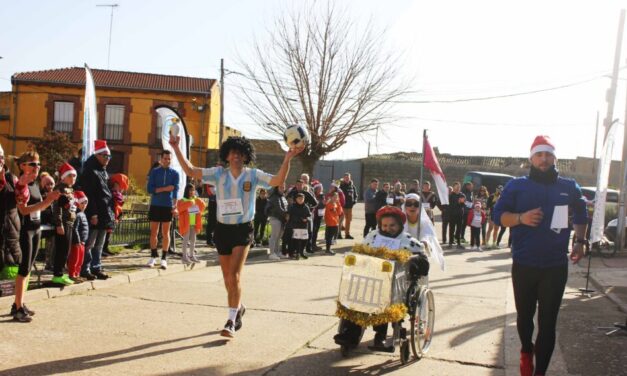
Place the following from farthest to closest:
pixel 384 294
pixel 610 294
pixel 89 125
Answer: pixel 89 125 → pixel 610 294 → pixel 384 294

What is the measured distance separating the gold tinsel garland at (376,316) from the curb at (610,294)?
5.20m

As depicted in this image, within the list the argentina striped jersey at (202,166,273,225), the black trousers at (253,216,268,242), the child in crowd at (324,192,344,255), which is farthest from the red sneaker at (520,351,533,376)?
the child in crowd at (324,192,344,255)

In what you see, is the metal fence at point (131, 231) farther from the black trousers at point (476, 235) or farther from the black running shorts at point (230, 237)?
the black trousers at point (476, 235)

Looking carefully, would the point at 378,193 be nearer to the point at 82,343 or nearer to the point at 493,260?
the point at 493,260

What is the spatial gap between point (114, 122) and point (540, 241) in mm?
41282

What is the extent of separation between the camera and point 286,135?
6.17 m

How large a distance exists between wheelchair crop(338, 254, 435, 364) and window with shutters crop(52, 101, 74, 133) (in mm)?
40620

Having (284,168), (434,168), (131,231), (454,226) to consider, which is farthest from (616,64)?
(284,168)

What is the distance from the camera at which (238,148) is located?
6.69m

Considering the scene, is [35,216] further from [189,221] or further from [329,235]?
[329,235]

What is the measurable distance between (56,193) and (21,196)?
0.32 m

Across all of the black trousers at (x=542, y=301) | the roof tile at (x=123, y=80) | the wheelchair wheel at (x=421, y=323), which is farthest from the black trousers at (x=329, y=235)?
the roof tile at (x=123, y=80)

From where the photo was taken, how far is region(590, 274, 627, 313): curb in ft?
30.9

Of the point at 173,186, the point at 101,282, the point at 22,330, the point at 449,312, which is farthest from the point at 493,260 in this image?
the point at 22,330
